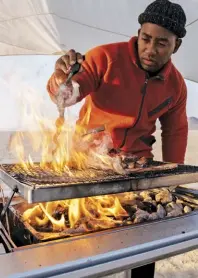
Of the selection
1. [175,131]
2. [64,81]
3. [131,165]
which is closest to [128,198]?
[131,165]

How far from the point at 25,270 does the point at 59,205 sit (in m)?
0.64

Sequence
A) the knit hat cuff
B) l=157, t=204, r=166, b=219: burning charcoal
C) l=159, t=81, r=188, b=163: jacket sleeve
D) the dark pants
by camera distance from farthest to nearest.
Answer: l=159, t=81, r=188, b=163: jacket sleeve, the knit hat cuff, the dark pants, l=157, t=204, r=166, b=219: burning charcoal

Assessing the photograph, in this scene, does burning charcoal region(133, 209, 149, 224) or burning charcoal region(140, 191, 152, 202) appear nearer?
burning charcoal region(133, 209, 149, 224)

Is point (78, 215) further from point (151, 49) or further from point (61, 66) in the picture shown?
point (151, 49)

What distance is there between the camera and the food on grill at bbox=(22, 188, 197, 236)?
1.44 meters

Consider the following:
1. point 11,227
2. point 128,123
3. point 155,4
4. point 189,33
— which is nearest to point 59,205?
point 11,227

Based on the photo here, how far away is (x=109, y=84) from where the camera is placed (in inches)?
91.8

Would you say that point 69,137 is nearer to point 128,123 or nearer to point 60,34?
point 128,123

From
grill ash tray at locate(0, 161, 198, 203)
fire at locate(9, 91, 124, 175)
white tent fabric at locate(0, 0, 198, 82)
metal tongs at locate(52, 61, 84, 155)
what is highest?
white tent fabric at locate(0, 0, 198, 82)

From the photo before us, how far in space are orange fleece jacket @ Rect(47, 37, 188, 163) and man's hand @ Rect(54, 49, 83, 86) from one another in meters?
0.54

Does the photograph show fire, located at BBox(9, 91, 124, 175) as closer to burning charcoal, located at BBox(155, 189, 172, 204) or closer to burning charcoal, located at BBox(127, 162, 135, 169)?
burning charcoal, located at BBox(127, 162, 135, 169)

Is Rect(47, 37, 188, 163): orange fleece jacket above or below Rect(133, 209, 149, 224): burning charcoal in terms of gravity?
above

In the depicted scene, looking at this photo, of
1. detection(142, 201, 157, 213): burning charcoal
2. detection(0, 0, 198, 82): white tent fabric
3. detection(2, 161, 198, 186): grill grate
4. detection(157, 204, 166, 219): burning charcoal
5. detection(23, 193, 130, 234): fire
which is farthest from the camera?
detection(0, 0, 198, 82): white tent fabric

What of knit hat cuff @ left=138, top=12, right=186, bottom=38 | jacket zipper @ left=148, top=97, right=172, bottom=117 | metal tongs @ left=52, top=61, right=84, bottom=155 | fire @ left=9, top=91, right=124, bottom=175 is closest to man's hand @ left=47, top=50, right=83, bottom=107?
metal tongs @ left=52, top=61, right=84, bottom=155
